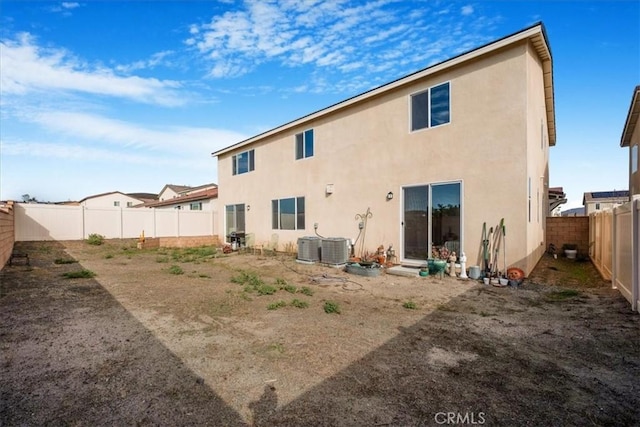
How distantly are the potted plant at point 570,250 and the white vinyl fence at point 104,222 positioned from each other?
660 inches

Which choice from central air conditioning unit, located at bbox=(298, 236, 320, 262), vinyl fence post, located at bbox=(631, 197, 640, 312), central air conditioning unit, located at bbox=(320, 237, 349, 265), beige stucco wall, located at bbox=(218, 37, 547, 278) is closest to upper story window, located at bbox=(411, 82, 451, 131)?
beige stucco wall, located at bbox=(218, 37, 547, 278)

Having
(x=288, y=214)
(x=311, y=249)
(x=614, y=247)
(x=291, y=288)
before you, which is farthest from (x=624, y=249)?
(x=288, y=214)

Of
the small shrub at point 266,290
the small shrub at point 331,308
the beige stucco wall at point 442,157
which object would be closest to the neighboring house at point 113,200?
the beige stucco wall at point 442,157

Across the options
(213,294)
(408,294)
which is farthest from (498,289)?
(213,294)

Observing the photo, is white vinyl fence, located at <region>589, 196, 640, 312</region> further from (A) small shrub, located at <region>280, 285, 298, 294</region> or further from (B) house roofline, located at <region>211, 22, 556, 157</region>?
(A) small shrub, located at <region>280, 285, 298, 294</region>

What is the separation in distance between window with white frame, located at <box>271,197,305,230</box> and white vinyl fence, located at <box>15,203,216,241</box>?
719cm

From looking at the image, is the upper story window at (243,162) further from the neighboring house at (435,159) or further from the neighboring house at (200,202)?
the neighboring house at (200,202)

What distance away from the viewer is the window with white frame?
11.6 metres

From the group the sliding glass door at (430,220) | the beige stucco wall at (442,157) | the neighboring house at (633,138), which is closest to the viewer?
the beige stucco wall at (442,157)

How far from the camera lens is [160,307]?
4918mm

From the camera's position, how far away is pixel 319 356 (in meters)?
3.09

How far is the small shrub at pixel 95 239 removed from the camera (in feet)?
46.7

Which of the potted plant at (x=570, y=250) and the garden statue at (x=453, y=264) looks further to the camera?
the potted plant at (x=570, y=250)

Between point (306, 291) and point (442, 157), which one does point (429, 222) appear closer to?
point (442, 157)
